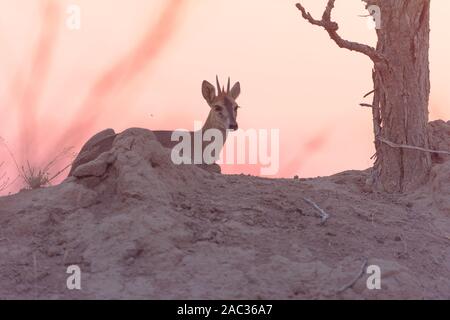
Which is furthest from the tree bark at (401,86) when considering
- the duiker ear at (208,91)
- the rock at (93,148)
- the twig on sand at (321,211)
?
the rock at (93,148)

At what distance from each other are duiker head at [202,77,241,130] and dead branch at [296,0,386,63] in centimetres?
314

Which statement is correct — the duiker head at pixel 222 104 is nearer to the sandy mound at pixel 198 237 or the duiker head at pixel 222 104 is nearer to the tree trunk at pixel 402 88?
the tree trunk at pixel 402 88

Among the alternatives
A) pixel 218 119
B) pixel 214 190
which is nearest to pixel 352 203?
pixel 214 190

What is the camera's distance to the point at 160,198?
7562 mm

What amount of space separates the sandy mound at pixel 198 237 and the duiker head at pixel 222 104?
399 centimetres

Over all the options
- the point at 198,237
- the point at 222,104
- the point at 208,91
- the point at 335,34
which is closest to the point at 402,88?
the point at 335,34

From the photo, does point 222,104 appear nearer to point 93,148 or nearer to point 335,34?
point 93,148

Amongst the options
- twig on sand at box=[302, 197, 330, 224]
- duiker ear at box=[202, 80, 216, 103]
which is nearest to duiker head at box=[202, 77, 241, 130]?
duiker ear at box=[202, 80, 216, 103]

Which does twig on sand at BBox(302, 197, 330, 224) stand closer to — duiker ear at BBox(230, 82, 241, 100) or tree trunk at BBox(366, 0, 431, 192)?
tree trunk at BBox(366, 0, 431, 192)

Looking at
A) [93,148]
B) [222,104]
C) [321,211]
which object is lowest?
[321,211]

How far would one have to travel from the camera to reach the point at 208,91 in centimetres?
1350

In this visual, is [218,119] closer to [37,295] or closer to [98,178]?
[98,178]

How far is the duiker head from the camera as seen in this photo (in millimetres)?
13062

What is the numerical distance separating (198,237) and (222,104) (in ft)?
20.9
